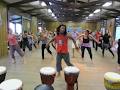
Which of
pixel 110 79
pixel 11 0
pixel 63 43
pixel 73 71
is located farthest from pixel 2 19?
pixel 110 79

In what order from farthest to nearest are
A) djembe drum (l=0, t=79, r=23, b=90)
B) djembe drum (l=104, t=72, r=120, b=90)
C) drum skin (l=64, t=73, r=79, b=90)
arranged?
drum skin (l=64, t=73, r=79, b=90) → djembe drum (l=104, t=72, r=120, b=90) → djembe drum (l=0, t=79, r=23, b=90)

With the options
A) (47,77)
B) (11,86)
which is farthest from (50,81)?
(11,86)

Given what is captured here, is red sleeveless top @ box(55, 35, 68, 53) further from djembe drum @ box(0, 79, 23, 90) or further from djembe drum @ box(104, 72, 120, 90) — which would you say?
djembe drum @ box(0, 79, 23, 90)

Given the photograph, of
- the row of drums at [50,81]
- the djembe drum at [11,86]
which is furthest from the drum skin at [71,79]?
the djembe drum at [11,86]

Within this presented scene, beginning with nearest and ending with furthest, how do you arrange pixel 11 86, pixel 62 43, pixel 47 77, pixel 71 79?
pixel 11 86
pixel 47 77
pixel 71 79
pixel 62 43

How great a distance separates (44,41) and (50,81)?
8155 mm

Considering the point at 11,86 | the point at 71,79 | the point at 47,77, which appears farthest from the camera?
the point at 71,79

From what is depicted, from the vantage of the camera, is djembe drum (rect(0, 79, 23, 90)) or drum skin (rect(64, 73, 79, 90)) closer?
djembe drum (rect(0, 79, 23, 90))

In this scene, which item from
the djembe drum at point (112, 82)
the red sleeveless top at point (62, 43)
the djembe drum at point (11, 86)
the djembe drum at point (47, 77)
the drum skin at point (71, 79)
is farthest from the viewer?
the red sleeveless top at point (62, 43)

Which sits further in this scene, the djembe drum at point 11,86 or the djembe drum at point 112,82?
the djembe drum at point 112,82

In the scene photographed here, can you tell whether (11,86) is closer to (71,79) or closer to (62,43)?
(71,79)

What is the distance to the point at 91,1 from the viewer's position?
15.0m

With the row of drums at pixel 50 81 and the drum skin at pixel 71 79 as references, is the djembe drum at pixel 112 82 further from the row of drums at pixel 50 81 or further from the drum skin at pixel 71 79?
the drum skin at pixel 71 79

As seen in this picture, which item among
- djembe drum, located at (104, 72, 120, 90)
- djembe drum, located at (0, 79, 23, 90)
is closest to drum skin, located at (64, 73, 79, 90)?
djembe drum, located at (104, 72, 120, 90)
